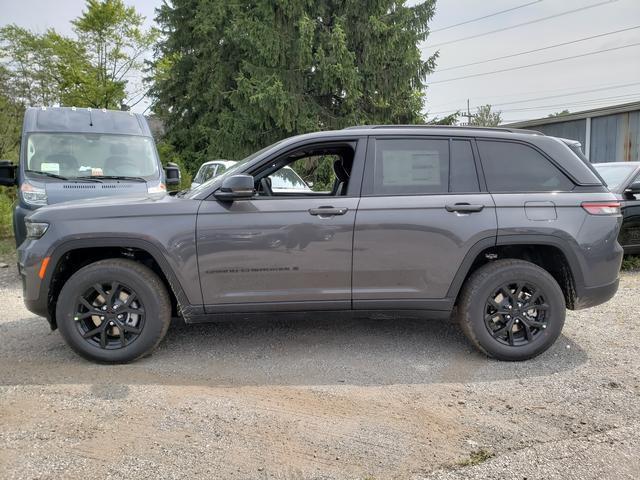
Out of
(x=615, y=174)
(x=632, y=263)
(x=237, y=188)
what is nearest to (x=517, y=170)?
(x=237, y=188)

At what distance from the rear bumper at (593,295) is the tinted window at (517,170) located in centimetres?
83

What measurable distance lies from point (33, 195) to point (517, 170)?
583 cm

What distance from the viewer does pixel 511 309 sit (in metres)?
4.02

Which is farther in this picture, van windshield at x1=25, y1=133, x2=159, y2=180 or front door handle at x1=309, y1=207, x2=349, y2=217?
van windshield at x1=25, y1=133, x2=159, y2=180

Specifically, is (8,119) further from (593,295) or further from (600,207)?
(593,295)

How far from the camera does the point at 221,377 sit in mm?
3730

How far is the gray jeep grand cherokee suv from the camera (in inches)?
152

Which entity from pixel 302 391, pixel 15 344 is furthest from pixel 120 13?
pixel 302 391

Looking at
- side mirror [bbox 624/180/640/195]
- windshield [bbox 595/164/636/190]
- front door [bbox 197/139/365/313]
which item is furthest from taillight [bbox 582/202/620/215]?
windshield [bbox 595/164/636/190]

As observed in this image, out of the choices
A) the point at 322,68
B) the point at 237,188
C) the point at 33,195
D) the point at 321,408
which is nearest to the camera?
the point at 321,408

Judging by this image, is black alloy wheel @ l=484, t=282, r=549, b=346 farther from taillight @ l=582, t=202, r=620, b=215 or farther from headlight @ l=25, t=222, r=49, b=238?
headlight @ l=25, t=222, r=49, b=238

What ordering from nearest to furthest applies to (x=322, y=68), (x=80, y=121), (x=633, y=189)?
(x=633, y=189)
(x=80, y=121)
(x=322, y=68)

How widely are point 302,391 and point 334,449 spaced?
783 mm

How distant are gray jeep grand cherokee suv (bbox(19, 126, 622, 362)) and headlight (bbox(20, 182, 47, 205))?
9.64 feet
